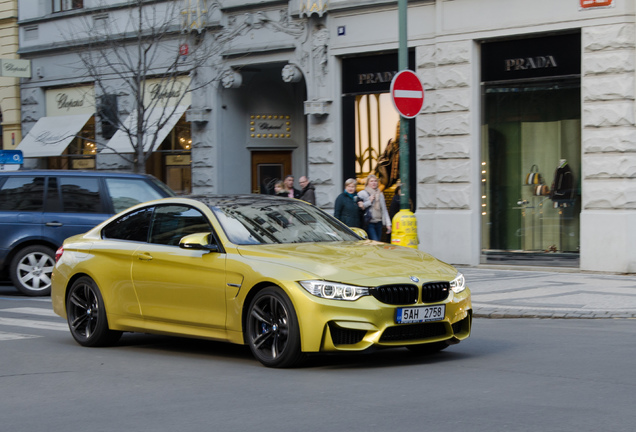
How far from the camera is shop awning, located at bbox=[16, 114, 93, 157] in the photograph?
26719mm

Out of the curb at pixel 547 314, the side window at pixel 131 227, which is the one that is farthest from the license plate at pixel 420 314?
the curb at pixel 547 314

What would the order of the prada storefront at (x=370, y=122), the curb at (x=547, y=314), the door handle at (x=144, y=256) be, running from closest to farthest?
1. the door handle at (x=144, y=256)
2. the curb at (x=547, y=314)
3. the prada storefront at (x=370, y=122)

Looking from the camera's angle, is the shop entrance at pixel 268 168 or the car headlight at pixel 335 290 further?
the shop entrance at pixel 268 168

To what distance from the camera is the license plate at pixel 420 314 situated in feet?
26.0

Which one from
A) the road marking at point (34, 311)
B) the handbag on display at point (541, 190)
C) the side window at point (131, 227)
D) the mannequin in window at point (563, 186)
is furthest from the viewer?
the handbag on display at point (541, 190)

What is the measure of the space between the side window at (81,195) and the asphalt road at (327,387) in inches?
215

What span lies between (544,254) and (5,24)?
56.6 feet

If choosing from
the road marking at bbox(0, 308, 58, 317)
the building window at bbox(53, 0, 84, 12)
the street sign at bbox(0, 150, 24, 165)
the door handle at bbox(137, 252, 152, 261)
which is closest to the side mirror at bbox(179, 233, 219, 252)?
the door handle at bbox(137, 252, 152, 261)

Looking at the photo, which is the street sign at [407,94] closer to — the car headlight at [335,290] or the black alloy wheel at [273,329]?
the black alloy wheel at [273,329]

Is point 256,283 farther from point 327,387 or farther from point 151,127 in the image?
point 151,127

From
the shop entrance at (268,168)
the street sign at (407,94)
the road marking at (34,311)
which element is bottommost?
the road marking at (34,311)

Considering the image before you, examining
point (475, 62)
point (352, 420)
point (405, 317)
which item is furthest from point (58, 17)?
point (352, 420)

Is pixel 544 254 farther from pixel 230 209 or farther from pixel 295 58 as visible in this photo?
pixel 230 209

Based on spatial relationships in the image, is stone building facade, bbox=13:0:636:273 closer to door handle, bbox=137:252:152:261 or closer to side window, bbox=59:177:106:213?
side window, bbox=59:177:106:213
